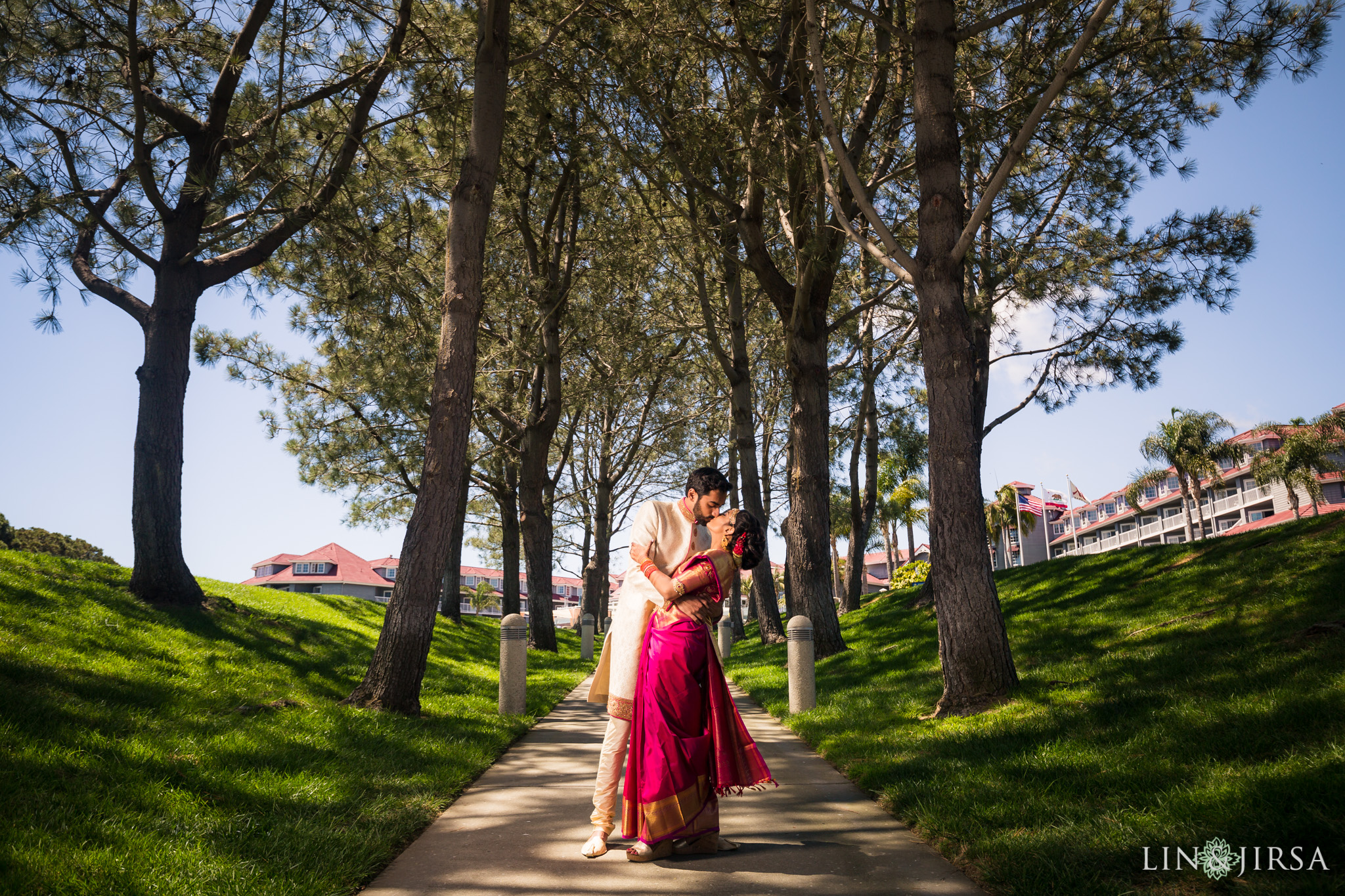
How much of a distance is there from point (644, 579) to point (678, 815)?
4.11ft

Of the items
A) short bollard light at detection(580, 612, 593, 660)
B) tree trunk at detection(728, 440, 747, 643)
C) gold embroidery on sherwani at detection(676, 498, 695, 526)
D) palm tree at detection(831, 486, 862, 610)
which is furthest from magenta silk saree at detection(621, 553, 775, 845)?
palm tree at detection(831, 486, 862, 610)

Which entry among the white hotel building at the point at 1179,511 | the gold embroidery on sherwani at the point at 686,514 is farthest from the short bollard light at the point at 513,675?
the white hotel building at the point at 1179,511

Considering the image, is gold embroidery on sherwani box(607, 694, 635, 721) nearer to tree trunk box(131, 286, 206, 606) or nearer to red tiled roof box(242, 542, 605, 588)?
tree trunk box(131, 286, 206, 606)

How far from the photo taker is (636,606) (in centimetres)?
455

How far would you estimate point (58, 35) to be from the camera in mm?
9641

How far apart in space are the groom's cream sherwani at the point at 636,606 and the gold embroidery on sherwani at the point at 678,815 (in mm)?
292

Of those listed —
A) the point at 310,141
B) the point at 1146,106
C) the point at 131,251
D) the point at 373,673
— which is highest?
the point at 310,141

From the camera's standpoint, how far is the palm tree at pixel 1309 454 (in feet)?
130

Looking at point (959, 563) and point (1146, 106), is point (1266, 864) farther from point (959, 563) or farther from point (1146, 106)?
point (1146, 106)

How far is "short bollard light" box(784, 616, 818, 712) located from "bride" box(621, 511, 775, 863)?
15.1ft

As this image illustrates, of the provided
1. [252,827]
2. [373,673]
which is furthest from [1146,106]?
[252,827]

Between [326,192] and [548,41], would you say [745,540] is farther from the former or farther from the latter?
[326,192]

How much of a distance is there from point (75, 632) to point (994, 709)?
350 inches

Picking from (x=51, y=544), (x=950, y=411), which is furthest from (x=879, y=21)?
(x=51, y=544)
